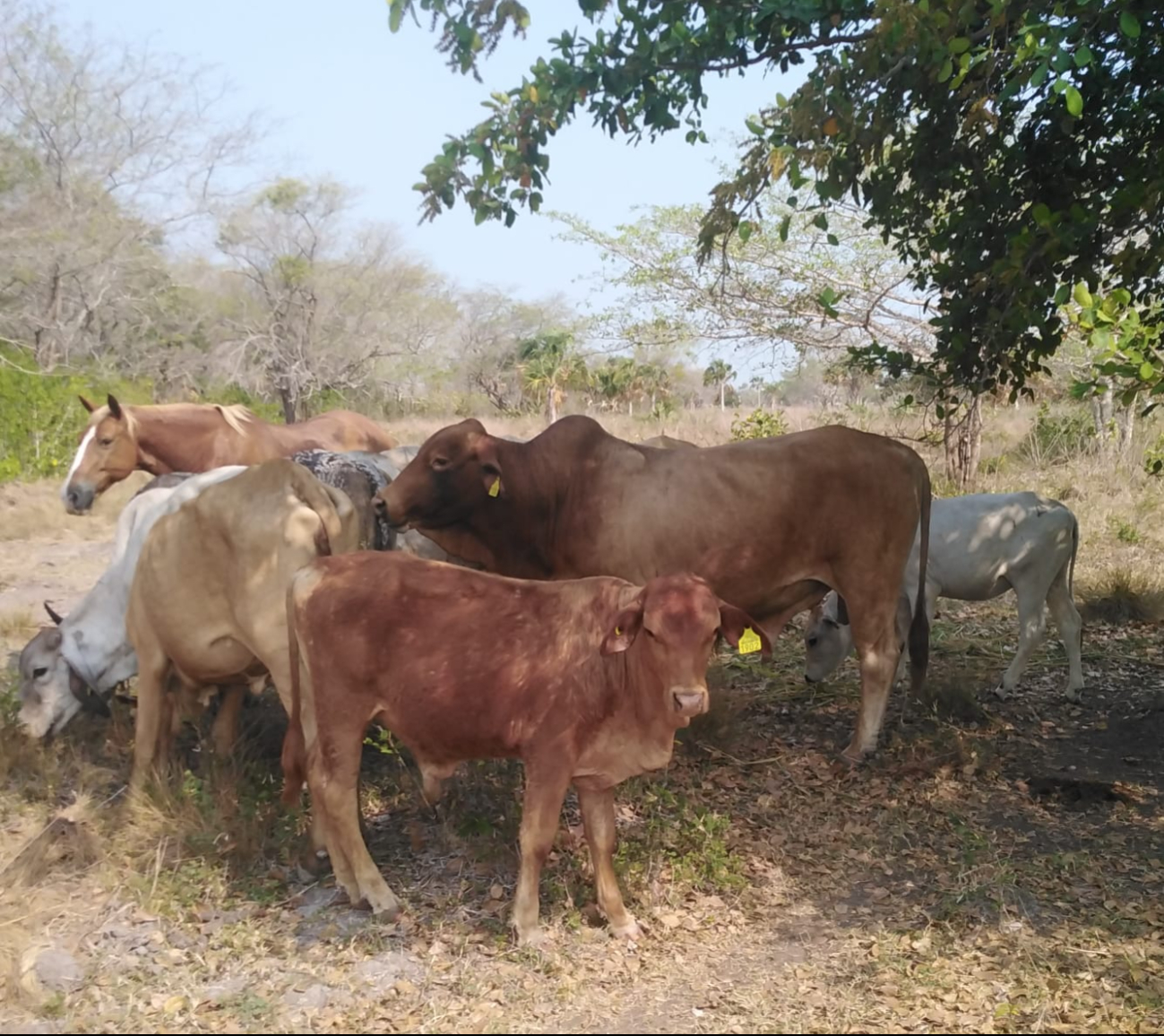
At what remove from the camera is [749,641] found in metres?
4.30

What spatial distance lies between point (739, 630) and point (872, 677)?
98.3 inches

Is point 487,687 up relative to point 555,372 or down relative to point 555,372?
up

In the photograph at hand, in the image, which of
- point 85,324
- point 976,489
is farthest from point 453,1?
point 85,324

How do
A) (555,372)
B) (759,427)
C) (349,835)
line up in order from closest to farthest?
(349,835), (759,427), (555,372)

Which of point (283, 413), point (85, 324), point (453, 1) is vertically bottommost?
point (283, 413)

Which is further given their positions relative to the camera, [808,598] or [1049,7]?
[808,598]

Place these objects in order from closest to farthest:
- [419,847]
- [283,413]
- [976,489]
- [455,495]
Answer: [419,847]
[455,495]
[976,489]
[283,413]

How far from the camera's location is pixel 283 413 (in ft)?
96.7

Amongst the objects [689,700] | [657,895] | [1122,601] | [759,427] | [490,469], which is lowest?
[657,895]

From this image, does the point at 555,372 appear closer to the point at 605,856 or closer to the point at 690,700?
the point at 605,856

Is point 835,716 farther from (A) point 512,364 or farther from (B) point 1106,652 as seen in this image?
(A) point 512,364

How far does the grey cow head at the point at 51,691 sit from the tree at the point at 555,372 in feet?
89.9

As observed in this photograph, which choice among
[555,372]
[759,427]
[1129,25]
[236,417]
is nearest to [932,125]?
[1129,25]

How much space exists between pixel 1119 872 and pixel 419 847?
117 inches
